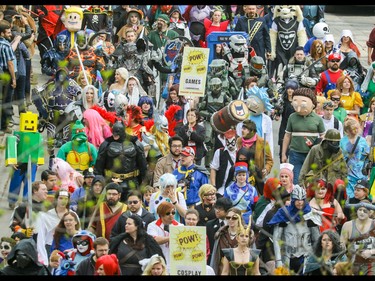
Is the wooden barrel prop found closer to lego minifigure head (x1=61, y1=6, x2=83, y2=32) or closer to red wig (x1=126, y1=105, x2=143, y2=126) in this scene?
red wig (x1=126, y1=105, x2=143, y2=126)

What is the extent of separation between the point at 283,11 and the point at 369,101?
3.57 meters

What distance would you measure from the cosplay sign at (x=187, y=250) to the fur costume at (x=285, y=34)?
36.9 feet

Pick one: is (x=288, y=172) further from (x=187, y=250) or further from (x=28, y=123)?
(x=28, y=123)

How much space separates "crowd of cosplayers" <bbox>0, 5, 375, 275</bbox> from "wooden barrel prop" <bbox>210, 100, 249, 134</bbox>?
0.02m

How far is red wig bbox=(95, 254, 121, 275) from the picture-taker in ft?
66.2

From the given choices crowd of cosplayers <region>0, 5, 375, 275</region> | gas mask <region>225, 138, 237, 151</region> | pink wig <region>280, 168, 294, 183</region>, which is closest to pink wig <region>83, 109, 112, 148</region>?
crowd of cosplayers <region>0, 5, 375, 275</region>

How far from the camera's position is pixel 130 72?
97.7 feet

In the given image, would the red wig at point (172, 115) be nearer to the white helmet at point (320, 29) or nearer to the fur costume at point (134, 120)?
the fur costume at point (134, 120)

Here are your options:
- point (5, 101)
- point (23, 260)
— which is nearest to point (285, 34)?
point (5, 101)

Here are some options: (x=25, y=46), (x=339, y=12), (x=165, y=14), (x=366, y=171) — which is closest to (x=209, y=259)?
(x=366, y=171)

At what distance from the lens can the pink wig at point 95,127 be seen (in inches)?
1024

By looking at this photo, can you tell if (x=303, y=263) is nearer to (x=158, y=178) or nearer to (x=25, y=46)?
(x=158, y=178)

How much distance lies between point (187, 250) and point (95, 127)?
5436 millimetres

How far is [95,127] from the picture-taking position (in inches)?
1029
